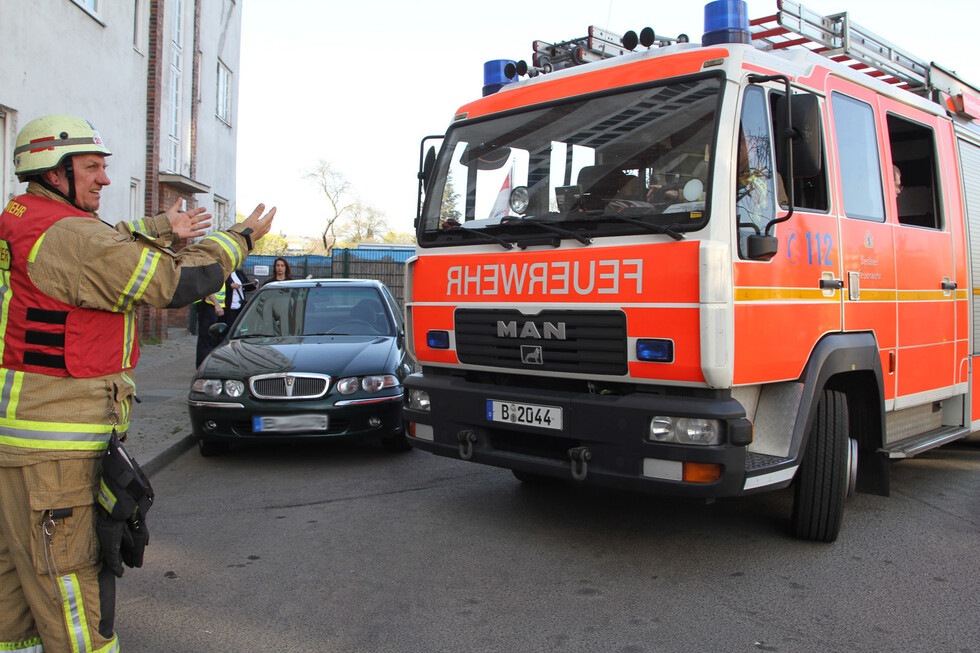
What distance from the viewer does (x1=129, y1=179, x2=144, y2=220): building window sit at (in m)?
15.1

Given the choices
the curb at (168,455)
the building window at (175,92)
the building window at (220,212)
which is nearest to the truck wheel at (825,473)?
the curb at (168,455)

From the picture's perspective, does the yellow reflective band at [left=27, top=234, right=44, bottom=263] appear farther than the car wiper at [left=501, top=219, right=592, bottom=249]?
No

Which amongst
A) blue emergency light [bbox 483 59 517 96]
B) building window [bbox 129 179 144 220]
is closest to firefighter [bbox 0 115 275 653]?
blue emergency light [bbox 483 59 517 96]

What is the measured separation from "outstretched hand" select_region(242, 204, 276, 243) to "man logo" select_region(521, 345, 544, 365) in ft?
5.65

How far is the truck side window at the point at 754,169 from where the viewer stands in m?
3.99

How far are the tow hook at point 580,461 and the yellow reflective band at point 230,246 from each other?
2.02 m

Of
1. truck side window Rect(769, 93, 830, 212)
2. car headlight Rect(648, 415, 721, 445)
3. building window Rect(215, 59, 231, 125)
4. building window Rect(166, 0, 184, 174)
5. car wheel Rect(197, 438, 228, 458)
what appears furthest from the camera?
building window Rect(215, 59, 231, 125)

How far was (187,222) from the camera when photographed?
2.97 meters

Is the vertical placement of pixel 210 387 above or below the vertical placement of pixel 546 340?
below

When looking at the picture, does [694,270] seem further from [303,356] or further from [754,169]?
[303,356]

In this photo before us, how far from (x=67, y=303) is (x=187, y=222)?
0.51m

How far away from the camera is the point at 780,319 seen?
4.09 metres

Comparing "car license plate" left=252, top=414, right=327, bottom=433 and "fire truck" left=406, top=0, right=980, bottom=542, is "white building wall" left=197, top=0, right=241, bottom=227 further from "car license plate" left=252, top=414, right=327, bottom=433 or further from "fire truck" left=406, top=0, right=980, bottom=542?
"fire truck" left=406, top=0, right=980, bottom=542

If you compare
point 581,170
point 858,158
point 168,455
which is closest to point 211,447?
point 168,455
